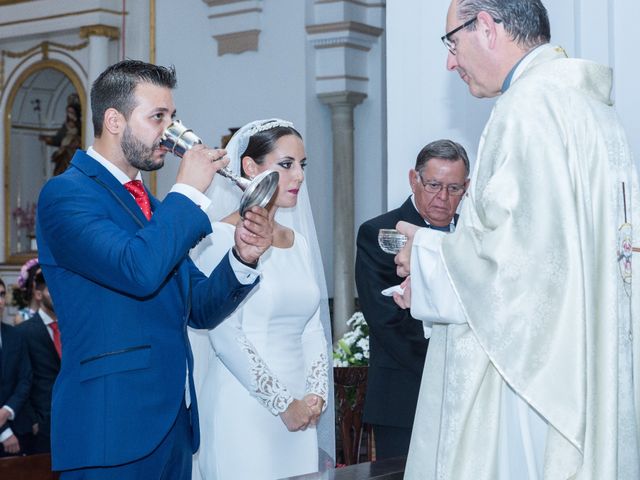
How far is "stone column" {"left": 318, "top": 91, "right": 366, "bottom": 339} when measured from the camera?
10.7 meters

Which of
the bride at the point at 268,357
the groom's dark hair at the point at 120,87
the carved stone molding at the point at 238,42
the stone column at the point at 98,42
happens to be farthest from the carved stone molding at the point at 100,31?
the groom's dark hair at the point at 120,87

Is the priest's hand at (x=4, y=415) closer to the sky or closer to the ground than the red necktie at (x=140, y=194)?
closer to the ground

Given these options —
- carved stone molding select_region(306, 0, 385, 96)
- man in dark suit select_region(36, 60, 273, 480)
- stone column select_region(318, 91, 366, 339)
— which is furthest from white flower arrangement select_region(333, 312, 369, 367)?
carved stone molding select_region(306, 0, 385, 96)

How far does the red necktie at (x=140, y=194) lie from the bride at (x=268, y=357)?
28.2 inches

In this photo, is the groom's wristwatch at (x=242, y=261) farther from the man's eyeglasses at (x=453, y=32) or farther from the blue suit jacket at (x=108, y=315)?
the man's eyeglasses at (x=453, y=32)

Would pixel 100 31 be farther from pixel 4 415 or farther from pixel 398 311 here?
pixel 398 311

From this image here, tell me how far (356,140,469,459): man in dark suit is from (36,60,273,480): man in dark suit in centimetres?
102

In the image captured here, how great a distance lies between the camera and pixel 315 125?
35.7ft

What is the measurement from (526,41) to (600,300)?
672mm

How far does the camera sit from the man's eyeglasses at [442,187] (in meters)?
3.85

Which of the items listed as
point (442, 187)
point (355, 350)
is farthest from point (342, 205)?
point (442, 187)

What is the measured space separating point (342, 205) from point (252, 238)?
787 centimetres

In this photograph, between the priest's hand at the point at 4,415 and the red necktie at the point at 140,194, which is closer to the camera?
the red necktie at the point at 140,194

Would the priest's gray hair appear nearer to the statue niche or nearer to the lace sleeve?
the lace sleeve
